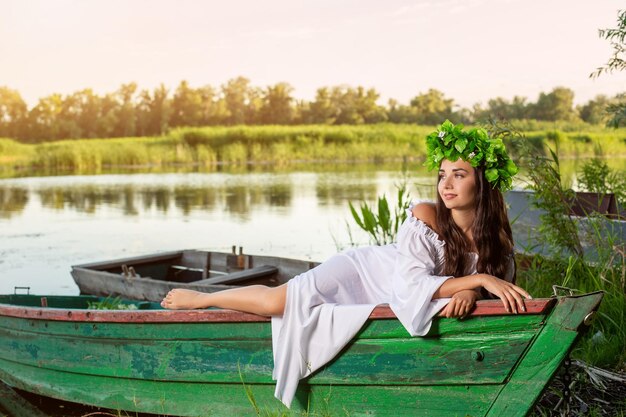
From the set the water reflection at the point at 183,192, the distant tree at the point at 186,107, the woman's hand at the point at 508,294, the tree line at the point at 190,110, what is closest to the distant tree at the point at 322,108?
the tree line at the point at 190,110

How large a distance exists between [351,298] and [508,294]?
766 millimetres

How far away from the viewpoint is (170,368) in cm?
405

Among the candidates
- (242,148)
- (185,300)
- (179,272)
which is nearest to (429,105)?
(242,148)

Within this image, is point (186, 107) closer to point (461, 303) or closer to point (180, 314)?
point (180, 314)

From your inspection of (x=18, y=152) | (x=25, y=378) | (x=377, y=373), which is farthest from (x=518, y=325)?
(x=18, y=152)

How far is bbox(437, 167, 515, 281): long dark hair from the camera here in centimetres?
337

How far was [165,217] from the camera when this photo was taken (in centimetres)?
1655

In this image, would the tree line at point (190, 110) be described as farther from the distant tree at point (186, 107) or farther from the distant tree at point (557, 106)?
the distant tree at point (557, 106)

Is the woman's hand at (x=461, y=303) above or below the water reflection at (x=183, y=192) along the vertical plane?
above

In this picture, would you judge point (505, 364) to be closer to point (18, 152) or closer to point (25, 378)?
point (25, 378)

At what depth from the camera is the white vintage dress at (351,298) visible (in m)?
3.24

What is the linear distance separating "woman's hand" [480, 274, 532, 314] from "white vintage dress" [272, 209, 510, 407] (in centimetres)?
19

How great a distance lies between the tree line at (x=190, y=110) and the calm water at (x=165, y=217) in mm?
28342

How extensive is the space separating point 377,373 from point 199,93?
177 feet
